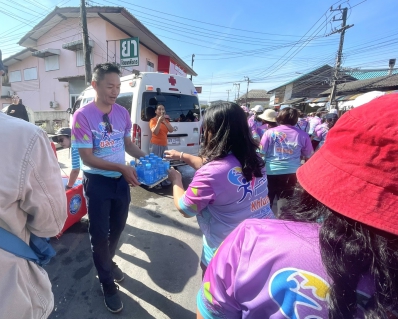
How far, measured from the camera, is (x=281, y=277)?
0.56 m

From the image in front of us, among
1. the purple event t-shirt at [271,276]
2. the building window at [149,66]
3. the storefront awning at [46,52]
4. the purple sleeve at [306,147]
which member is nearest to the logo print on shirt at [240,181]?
the purple event t-shirt at [271,276]

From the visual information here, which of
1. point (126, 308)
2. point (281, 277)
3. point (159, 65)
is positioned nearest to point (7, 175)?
point (281, 277)

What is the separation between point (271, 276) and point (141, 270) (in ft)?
7.77

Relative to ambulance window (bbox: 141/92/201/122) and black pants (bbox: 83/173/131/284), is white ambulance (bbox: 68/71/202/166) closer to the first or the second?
ambulance window (bbox: 141/92/201/122)

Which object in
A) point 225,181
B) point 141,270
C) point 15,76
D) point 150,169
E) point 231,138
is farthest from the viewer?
point 15,76

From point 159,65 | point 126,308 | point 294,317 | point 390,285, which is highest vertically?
point 159,65

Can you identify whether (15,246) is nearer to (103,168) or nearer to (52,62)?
(103,168)

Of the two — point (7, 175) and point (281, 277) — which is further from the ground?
point (7, 175)

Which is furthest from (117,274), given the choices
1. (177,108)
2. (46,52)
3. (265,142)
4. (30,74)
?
(30,74)

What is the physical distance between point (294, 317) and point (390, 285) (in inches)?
8.7

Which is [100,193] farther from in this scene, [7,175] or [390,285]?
[390,285]

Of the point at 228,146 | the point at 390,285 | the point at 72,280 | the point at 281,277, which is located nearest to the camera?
the point at 390,285

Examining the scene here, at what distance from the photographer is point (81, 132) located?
6.18ft

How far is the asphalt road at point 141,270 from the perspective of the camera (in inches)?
80.6
